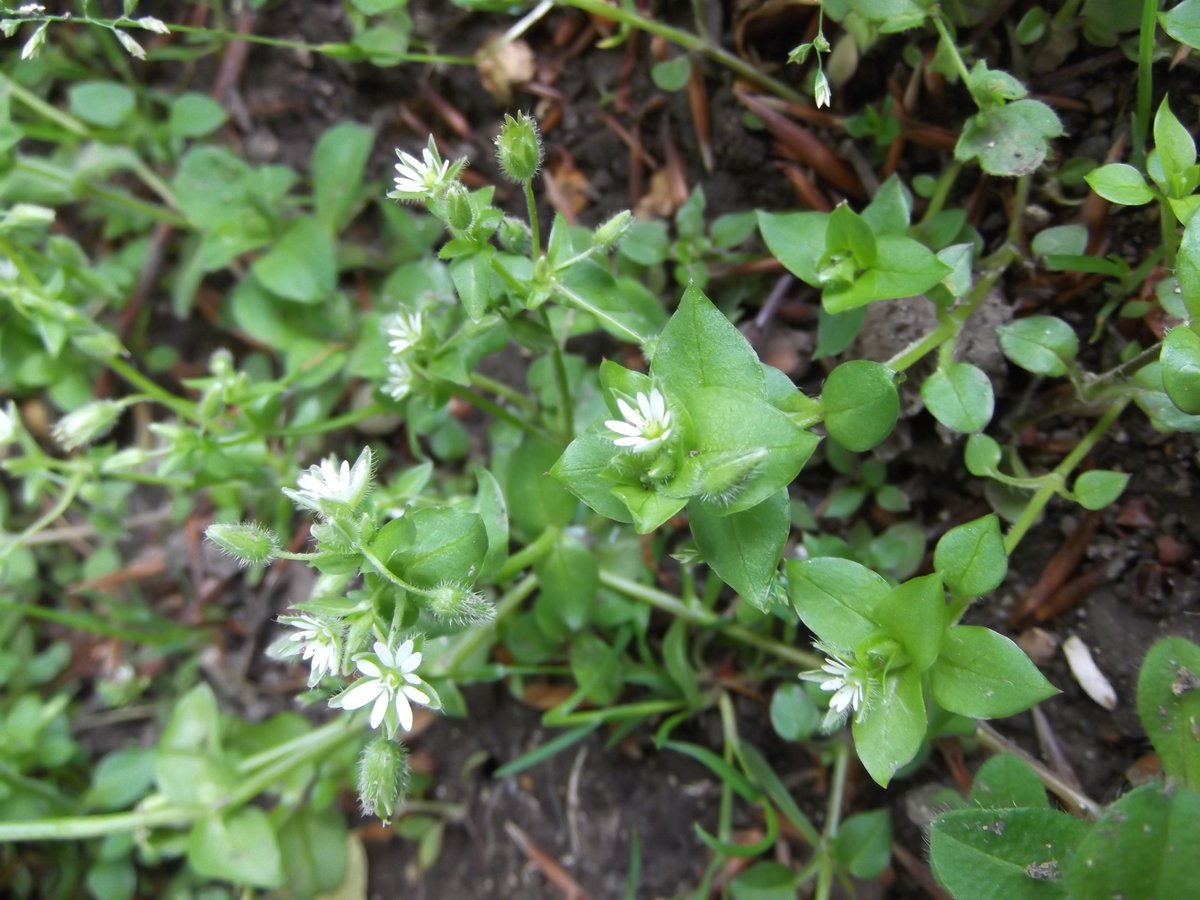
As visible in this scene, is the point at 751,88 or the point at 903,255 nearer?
the point at 903,255

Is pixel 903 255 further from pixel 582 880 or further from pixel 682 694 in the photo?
pixel 582 880

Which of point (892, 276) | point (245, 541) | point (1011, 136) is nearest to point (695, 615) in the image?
point (892, 276)

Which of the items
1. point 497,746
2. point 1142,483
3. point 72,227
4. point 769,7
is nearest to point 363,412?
point 497,746

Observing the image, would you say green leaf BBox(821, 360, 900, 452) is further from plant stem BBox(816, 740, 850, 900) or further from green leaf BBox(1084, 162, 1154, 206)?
plant stem BBox(816, 740, 850, 900)

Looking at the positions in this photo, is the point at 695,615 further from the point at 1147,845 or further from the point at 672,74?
the point at 672,74

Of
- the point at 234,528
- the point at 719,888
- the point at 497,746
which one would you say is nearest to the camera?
the point at 234,528

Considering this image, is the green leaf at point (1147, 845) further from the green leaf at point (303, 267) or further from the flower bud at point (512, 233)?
the green leaf at point (303, 267)

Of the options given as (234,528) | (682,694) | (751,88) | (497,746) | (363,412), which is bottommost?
(497,746)

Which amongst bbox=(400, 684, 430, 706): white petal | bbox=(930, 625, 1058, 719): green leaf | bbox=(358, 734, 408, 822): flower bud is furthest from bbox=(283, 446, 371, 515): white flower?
bbox=(930, 625, 1058, 719): green leaf
